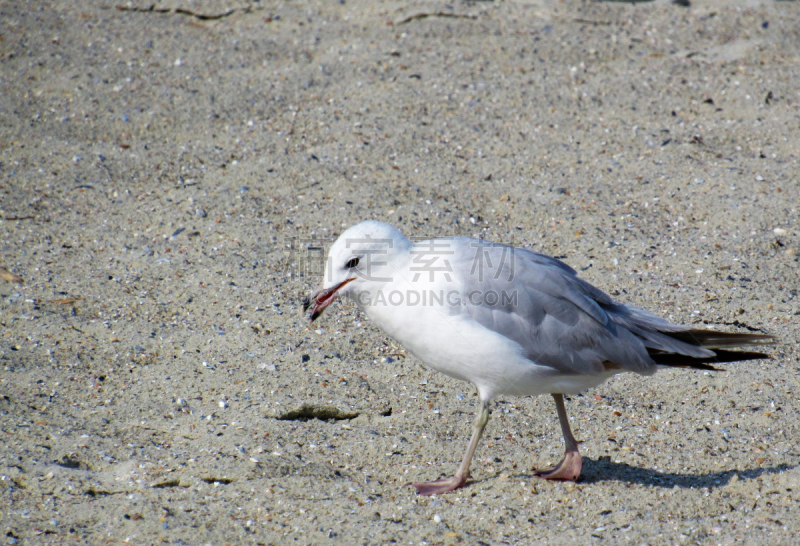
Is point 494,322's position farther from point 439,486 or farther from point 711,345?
point 711,345

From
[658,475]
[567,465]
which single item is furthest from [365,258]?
[658,475]

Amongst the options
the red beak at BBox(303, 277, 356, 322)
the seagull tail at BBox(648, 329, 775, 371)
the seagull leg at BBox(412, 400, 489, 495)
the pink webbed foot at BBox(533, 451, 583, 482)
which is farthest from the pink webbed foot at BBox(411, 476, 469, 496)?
the seagull tail at BBox(648, 329, 775, 371)

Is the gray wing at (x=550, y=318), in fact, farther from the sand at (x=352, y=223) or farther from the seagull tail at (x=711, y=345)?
the sand at (x=352, y=223)

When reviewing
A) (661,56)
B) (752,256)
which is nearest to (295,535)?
(752,256)

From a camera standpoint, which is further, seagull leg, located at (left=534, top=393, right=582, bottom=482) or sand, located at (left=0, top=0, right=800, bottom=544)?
seagull leg, located at (left=534, top=393, right=582, bottom=482)

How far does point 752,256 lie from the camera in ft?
16.8

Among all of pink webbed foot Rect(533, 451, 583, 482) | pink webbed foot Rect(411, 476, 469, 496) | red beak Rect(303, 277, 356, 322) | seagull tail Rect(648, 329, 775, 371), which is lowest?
pink webbed foot Rect(411, 476, 469, 496)

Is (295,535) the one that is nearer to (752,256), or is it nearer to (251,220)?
(251,220)

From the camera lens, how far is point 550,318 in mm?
3385

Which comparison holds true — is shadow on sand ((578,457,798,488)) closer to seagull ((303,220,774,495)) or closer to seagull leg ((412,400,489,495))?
seagull ((303,220,774,495))

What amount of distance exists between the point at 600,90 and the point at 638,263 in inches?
98.8

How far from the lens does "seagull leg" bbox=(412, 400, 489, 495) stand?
3389 mm

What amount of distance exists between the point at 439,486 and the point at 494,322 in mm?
803

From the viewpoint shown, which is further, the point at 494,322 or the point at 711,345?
the point at 711,345
